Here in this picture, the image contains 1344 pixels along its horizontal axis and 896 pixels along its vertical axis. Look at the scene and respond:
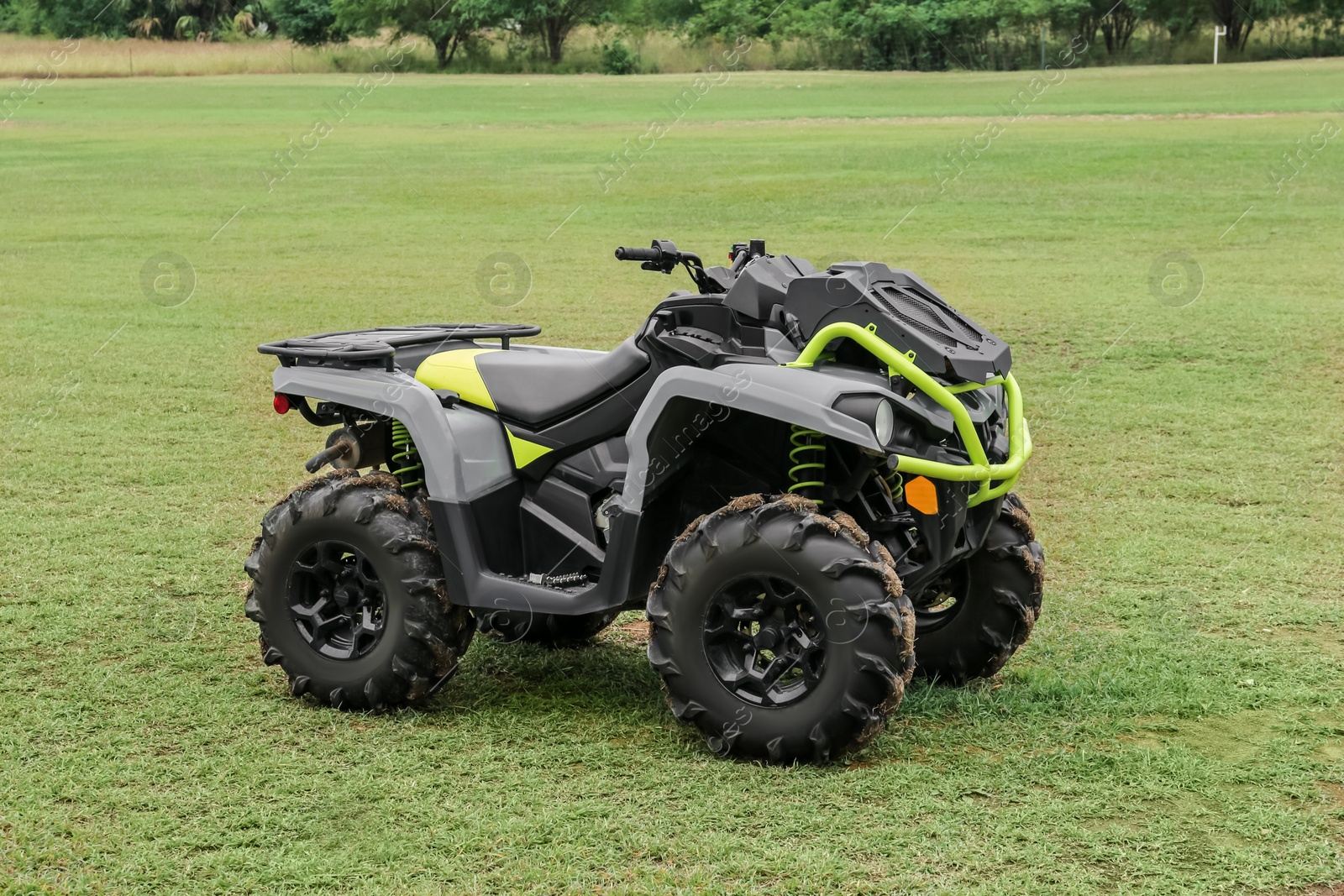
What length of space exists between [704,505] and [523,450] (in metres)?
0.73

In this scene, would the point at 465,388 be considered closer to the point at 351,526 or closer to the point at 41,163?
the point at 351,526

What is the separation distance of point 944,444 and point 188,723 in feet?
9.65

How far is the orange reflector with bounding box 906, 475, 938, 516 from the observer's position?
5.18 m

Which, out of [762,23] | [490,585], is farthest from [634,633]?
[762,23]

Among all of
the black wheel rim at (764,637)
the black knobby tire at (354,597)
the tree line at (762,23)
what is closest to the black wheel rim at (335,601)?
the black knobby tire at (354,597)

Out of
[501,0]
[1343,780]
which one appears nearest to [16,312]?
[1343,780]

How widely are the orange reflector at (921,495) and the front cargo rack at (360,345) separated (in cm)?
211

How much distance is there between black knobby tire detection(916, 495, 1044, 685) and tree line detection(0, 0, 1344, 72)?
5403 cm

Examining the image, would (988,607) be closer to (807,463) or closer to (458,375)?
(807,463)

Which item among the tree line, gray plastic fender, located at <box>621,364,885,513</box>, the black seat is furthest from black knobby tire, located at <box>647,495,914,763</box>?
the tree line

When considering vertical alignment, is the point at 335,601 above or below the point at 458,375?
below

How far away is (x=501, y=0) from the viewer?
218ft

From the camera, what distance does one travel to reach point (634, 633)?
23.1ft

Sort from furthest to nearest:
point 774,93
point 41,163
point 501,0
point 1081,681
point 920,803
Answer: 1. point 501,0
2. point 774,93
3. point 41,163
4. point 1081,681
5. point 920,803
